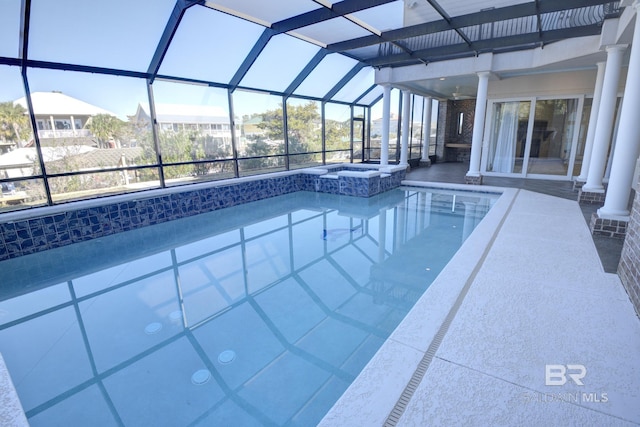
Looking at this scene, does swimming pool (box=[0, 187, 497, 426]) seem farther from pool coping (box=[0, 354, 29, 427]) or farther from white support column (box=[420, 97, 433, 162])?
white support column (box=[420, 97, 433, 162])

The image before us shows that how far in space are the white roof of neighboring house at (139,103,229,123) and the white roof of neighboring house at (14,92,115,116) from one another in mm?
1169

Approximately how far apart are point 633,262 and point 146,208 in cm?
662

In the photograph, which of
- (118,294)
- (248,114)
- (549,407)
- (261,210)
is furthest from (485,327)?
(248,114)

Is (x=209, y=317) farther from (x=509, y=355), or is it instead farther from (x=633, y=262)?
(x=633, y=262)

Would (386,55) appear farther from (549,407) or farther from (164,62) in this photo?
(549,407)

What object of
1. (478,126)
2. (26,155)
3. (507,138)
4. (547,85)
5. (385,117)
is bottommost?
(26,155)

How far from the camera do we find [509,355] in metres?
1.98

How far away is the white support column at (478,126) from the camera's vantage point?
26.6 feet

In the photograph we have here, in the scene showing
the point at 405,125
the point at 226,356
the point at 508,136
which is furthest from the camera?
the point at 405,125

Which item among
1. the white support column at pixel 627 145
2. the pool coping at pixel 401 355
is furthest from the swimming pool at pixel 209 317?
the white support column at pixel 627 145

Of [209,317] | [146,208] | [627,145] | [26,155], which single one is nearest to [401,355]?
[209,317]

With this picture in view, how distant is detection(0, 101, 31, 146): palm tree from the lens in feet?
20.5

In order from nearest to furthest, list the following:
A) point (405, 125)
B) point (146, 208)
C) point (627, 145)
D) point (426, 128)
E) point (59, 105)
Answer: point (627, 145)
point (146, 208)
point (59, 105)
point (405, 125)
point (426, 128)

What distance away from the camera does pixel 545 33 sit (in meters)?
6.48
